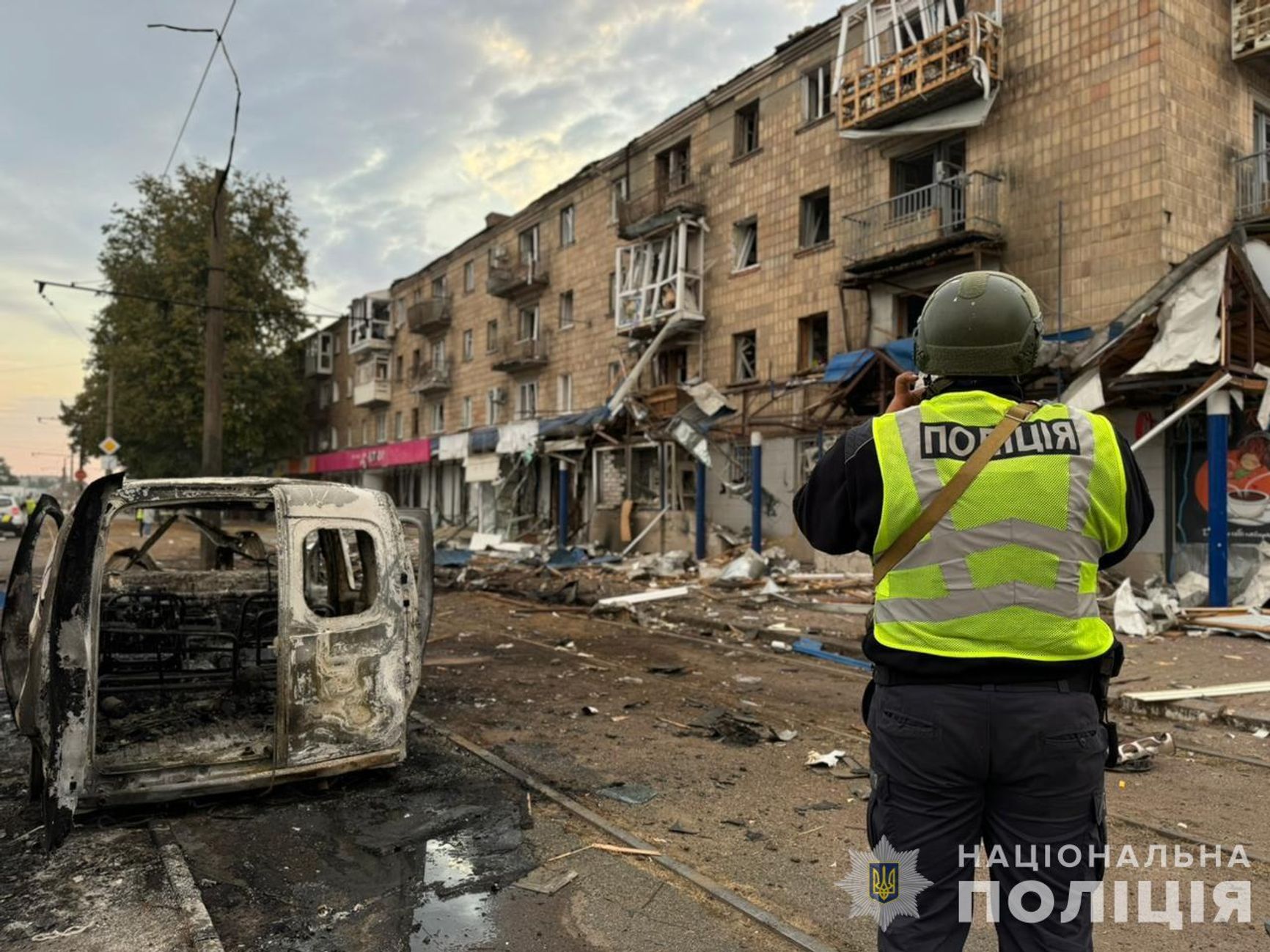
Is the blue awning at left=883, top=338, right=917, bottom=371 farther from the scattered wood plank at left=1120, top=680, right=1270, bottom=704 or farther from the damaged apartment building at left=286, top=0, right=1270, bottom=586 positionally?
the scattered wood plank at left=1120, top=680, right=1270, bottom=704

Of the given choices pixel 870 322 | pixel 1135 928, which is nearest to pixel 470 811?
pixel 1135 928

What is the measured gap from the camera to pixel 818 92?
20203mm

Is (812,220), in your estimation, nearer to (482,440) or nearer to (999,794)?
(482,440)

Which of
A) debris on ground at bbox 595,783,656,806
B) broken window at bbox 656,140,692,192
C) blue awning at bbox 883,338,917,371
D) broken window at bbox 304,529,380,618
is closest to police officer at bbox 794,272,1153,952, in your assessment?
debris on ground at bbox 595,783,656,806

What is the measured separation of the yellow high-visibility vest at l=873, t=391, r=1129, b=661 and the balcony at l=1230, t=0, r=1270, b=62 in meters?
17.6

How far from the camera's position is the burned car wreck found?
Answer: 3904mm

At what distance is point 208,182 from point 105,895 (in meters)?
40.9

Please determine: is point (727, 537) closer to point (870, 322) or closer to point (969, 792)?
point (870, 322)

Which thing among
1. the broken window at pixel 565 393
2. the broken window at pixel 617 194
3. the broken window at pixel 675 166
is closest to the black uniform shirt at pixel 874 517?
the broken window at pixel 675 166

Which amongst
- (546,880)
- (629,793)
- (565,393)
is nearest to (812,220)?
(565,393)

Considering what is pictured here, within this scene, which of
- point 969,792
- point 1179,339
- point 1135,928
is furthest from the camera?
point 1179,339

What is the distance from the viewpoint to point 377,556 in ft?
15.8

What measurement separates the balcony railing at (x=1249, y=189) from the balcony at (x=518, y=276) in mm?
20102

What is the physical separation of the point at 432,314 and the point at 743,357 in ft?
61.9
